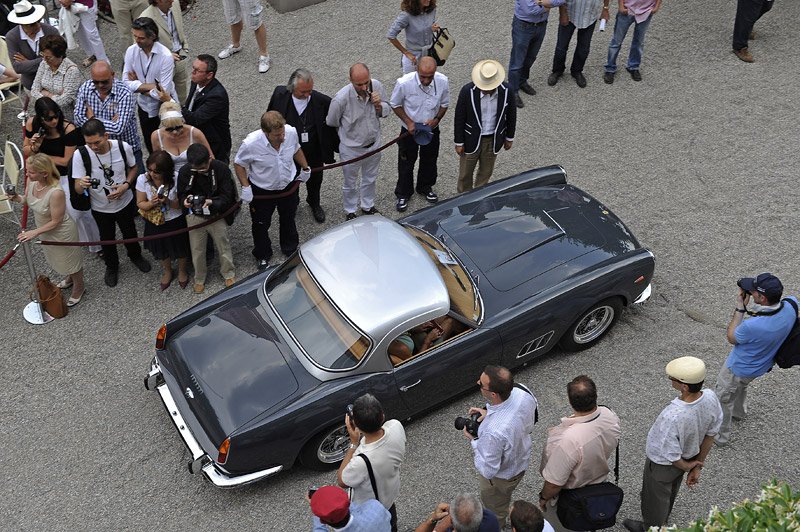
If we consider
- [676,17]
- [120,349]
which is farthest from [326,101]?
[676,17]

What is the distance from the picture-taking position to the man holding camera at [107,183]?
774cm

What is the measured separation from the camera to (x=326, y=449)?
6.61 meters

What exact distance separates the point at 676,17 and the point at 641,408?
743 cm

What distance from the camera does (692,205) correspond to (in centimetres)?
922

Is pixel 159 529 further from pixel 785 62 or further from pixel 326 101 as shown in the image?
pixel 785 62

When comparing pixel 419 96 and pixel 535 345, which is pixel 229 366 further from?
pixel 419 96

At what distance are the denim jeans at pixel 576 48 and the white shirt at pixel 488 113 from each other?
2757 mm

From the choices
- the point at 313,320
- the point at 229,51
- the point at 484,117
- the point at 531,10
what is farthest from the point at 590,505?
the point at 229,51

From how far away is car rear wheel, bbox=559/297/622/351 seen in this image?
7.34 meters

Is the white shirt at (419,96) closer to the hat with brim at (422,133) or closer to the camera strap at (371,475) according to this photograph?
the hat with brim at (422,133)

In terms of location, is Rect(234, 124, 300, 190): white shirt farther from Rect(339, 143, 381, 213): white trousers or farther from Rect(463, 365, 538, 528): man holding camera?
Rect(463, 365, 538, 528): man holding camera

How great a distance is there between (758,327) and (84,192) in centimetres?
596

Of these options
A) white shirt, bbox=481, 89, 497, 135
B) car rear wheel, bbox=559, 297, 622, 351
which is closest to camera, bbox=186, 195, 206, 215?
white shirt, bbox=481, 89, 497, 135

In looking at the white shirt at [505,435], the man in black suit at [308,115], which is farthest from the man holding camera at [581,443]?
the man in black suit at [308,115]
